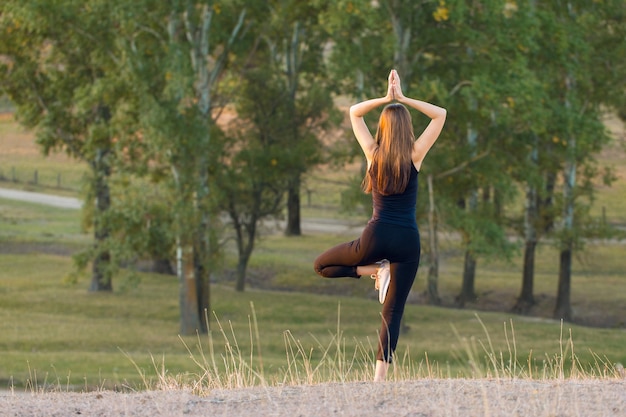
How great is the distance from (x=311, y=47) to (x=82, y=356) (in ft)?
69.0

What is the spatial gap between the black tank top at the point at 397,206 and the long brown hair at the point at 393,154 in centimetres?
5

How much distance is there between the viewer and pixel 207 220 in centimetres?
2675

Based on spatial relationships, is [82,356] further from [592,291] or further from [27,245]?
[27,245]

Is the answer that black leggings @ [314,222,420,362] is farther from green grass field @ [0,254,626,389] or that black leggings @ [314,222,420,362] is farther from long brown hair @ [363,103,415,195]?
green grass field @ [0,254,626,389]

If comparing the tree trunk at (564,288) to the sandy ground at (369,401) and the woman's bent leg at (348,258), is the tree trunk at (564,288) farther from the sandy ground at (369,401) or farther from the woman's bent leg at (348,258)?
the woman's bent leg at (348,258)

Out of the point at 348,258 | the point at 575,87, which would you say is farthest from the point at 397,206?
the point at 575,87

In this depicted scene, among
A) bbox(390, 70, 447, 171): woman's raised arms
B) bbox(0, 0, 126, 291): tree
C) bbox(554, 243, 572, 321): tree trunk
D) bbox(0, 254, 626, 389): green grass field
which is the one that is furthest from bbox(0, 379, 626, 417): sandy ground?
bbox(554, 243, 572, 321): tree trunk

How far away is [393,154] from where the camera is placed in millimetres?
7359

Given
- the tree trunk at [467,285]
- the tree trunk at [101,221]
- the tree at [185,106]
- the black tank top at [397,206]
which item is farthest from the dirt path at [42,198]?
the black tank top at [397,206]

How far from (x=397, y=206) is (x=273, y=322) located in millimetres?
22641

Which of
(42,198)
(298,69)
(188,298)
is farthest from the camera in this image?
(42,198)

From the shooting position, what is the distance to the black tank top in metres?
7.40

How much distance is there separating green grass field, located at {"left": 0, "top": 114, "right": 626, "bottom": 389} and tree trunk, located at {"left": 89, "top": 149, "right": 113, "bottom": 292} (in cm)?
73

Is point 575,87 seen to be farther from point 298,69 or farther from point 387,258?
point 387,258
